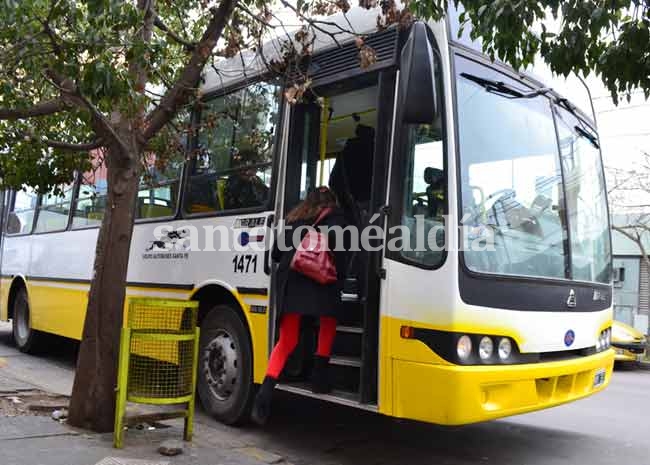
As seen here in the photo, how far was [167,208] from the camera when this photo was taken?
7.25 metres

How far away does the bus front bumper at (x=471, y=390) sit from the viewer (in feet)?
14.5

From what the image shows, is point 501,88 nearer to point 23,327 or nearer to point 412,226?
point 412,226

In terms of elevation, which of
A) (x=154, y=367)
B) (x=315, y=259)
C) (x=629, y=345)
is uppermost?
(x=315, y=259)

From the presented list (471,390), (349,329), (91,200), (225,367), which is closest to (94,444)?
(225,367)

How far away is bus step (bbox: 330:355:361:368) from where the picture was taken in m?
5.26

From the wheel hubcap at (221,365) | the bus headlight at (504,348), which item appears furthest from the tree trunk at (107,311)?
the bus headlight at (504,348)

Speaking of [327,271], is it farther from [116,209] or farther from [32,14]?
[32,14]

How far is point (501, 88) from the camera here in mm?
5273

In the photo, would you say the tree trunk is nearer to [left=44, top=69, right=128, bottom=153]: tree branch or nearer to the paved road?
[left=44, top=69, right=128, bottom=153]: tree branch

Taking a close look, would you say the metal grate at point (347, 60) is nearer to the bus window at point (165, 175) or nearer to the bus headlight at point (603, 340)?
the bus window at point (165, 175)

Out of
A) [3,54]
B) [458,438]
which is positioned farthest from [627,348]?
[3,54]

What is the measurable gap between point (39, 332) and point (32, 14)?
627 centimetres

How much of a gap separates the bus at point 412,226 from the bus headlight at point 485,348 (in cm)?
2

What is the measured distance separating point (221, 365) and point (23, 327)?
5.53 meters
